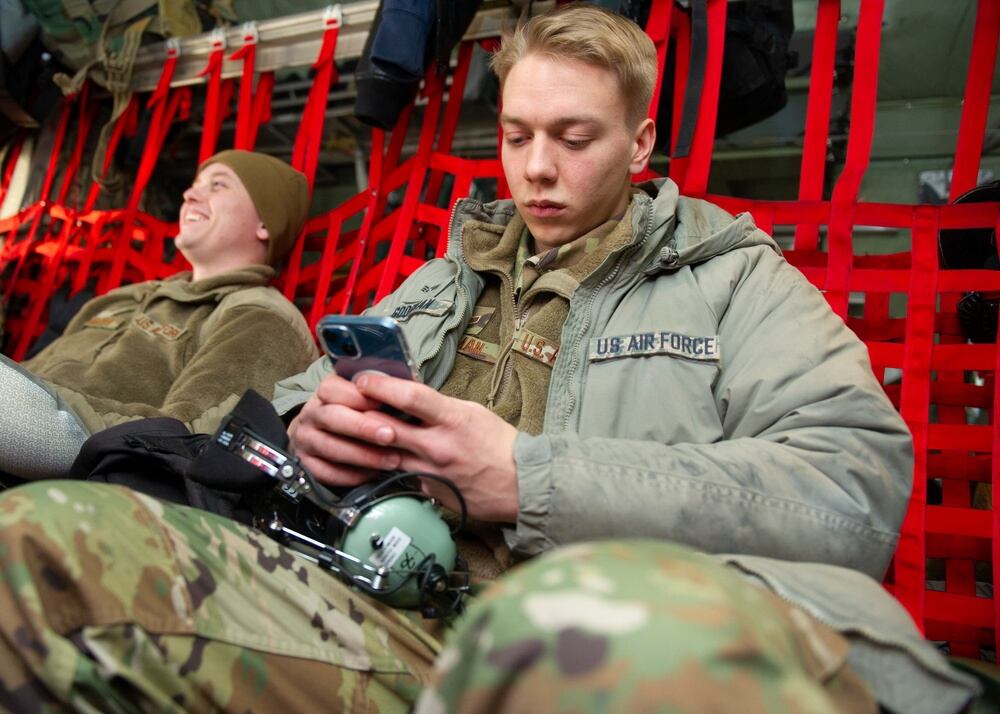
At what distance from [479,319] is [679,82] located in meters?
1.01

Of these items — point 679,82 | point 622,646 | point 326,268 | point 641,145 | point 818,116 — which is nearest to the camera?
point 622,646

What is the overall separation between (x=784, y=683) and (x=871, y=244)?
2965 millimetres

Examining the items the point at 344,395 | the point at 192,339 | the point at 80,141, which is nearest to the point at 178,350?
the point at 192,339

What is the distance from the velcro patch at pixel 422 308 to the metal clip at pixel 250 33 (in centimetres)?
168

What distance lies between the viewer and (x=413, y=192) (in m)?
2.36

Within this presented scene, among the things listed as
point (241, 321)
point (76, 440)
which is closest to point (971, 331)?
point (241, 321)

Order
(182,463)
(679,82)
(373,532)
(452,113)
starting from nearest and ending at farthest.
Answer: (373,532), (182,463), (679,82), (452,113)

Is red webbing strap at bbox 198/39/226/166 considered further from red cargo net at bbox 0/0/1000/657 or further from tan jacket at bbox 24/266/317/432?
tan jacket at bbox 24/266/317/432

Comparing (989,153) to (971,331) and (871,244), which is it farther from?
(971,331)

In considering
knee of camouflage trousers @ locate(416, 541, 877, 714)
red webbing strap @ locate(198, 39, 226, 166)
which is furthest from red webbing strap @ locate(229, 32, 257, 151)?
knee of camouflage trousers @ locate(416, 541, 877, 714)

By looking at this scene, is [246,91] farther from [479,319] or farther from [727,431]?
[727,431]

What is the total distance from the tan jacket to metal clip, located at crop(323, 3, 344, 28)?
0.85 metres

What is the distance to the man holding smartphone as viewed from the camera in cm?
54

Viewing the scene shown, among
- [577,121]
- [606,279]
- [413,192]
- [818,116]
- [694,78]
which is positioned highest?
[694,78]
